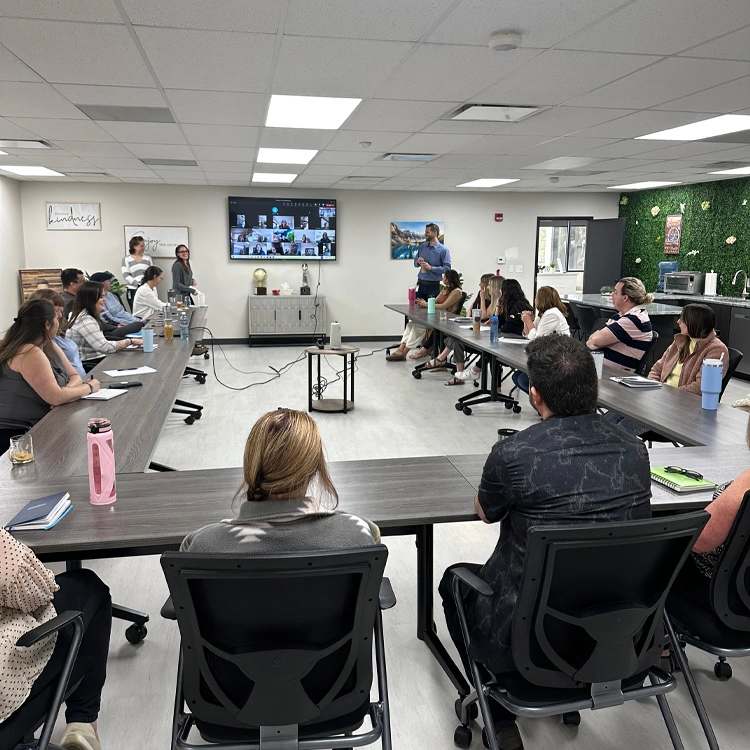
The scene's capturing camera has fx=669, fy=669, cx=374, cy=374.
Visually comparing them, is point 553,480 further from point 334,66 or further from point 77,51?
point 77,51

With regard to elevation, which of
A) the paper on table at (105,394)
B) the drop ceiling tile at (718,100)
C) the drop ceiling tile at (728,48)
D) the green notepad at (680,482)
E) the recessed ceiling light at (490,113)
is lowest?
the paper on table at (105,394)

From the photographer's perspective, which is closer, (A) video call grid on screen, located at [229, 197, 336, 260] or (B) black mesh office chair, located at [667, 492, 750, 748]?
(B) black mesh office chair, located at [667, 492, 750, 748]

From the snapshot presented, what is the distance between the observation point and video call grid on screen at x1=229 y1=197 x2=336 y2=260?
33.6 ft

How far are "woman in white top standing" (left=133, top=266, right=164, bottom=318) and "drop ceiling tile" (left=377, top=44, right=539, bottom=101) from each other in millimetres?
3813

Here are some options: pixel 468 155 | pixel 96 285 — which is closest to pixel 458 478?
pixel 96 285

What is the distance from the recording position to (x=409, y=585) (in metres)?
2.97

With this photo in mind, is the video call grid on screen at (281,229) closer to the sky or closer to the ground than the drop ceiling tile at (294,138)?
closer to the ground

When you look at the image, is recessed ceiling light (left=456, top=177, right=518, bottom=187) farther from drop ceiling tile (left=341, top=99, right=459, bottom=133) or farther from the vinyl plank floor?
the vinyl plank floor

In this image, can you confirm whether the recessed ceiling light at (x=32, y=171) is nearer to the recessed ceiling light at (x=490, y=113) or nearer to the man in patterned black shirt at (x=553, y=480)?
the recessed ceiling light at (x=490, y=113)

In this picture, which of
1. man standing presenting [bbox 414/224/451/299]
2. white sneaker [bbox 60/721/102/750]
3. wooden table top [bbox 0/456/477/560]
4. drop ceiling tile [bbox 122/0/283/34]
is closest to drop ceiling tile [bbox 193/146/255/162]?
man standing presenting [bbox 414/224/451/299]

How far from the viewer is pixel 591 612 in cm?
157

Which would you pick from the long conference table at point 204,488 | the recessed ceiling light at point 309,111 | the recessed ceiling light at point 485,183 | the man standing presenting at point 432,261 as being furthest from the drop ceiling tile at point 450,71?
the recessed ceiling light at point 485,183

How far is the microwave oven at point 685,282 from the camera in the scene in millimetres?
9062

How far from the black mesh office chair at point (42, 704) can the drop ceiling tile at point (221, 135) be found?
4371 millimetres
